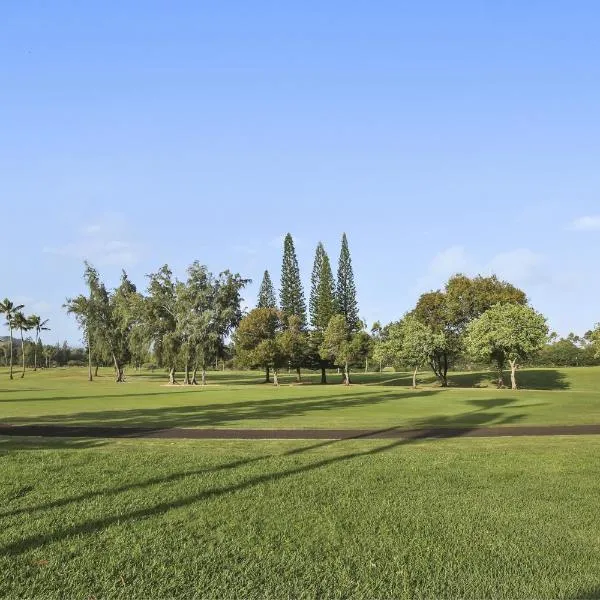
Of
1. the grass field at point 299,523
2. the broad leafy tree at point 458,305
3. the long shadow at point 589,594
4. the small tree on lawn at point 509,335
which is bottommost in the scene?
the long shadow at point 589,594

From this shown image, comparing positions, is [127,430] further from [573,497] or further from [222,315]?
[222,315]

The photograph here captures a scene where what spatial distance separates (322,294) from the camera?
9144 centimetres

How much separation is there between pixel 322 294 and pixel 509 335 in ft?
132

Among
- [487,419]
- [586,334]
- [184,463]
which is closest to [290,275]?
[586,334]

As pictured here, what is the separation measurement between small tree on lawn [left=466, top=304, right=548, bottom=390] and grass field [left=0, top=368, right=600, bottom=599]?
150 ft

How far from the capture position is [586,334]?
350ft

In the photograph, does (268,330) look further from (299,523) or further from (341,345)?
(299,523)

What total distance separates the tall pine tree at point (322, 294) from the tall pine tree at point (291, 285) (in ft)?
6.54

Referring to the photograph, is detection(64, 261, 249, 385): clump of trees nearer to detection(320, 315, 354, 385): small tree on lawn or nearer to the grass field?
detection(320, 315, 354, 385): small tree on lawn

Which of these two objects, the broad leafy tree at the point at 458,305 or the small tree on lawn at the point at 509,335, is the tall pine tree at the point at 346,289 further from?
the small tree on lawn at the point at 509,335

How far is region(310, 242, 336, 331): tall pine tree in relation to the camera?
→ 3546 inches

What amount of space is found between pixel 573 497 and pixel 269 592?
16.9ft

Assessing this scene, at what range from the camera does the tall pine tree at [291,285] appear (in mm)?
94188

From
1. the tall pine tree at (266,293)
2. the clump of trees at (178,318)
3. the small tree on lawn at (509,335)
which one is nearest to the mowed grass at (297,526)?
the small tree on lawn at (509,335)
